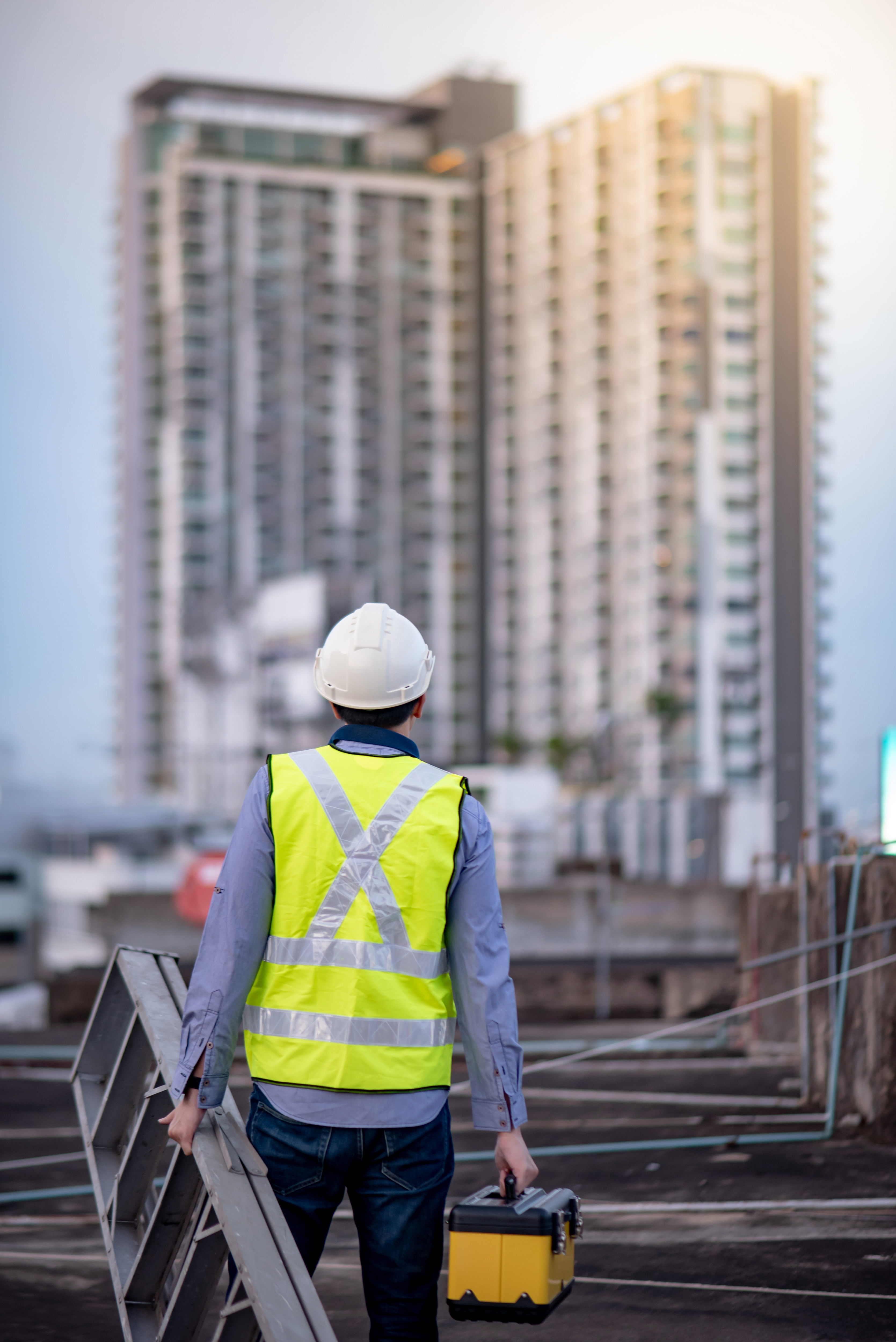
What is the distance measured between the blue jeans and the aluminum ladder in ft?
0.20

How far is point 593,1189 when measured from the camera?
22.0ft

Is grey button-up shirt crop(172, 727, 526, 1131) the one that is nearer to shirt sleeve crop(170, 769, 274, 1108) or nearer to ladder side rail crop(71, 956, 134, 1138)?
shirt sleeve crop(170, 769, 274, 1108)

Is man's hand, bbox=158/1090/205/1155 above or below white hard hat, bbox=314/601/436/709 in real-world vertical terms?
below

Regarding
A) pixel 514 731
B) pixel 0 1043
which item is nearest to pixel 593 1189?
pixel 0 1043

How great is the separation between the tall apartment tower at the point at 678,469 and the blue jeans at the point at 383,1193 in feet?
364

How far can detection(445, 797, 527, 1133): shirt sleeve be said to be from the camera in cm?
307

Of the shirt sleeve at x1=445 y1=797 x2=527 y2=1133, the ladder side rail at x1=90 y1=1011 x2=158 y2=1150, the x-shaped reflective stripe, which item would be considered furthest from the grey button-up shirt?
the ladder side rail at x1=90 y1=1011 x2=158 y2=1150

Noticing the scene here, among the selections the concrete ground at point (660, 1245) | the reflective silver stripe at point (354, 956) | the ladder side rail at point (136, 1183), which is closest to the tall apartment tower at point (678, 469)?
the concrete ground at point (660, 1245)

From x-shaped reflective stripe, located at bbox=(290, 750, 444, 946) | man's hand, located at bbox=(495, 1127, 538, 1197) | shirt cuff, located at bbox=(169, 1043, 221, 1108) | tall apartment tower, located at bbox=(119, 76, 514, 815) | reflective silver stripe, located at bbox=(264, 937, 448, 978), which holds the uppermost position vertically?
tall apartment tower, located at bbox=(119, 76, 514, 815)

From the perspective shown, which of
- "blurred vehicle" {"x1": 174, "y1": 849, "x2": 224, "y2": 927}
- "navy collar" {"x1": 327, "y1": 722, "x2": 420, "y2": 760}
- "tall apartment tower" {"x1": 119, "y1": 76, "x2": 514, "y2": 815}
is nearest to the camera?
"navy collar" {"x1": 327, "y1": 722, "x2": 420, "y2": 760}

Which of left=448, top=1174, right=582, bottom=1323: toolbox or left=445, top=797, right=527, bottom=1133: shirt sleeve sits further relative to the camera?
left=445, top=797, right=527, bottom=1133: shirt sleeve

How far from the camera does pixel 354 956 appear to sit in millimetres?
3039

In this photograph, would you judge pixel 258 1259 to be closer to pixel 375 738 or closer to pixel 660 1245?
pixel 375 738

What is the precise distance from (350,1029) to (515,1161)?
1.36ft
